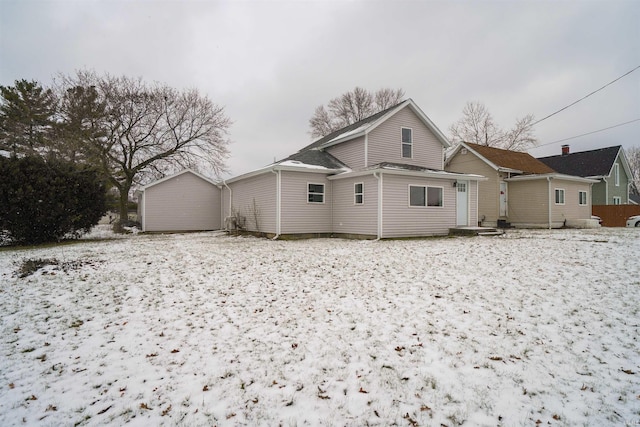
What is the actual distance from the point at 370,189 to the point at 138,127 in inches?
741

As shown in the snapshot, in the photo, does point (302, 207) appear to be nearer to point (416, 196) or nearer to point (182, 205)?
point (416, 196)

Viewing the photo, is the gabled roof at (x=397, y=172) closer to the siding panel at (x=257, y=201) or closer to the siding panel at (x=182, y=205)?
the siding panel at (x=257, y=201)

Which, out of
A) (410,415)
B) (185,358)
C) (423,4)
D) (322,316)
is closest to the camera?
(410,415)

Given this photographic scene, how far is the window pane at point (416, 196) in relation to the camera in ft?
47.3

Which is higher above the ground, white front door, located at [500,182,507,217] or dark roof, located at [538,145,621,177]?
dark roof, located at [538,145,621,177]

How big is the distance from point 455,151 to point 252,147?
18.3 metres

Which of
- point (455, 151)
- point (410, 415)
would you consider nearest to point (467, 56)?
point (455, 151)

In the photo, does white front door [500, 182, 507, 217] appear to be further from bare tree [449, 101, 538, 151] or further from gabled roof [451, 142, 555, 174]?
bare tree [449, 101, 538, 151]

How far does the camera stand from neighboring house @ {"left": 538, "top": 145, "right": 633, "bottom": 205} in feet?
88.3

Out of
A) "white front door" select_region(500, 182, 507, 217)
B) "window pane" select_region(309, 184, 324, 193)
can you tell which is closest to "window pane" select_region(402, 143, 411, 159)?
"window pane" select_region(309, 184, 324, 193)

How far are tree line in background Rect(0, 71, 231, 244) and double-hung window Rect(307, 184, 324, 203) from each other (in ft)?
43.2

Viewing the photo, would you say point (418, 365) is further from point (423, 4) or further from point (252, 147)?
point (252, 147)

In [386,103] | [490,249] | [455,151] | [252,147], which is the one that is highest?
[386,103]

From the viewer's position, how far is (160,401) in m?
2.90
